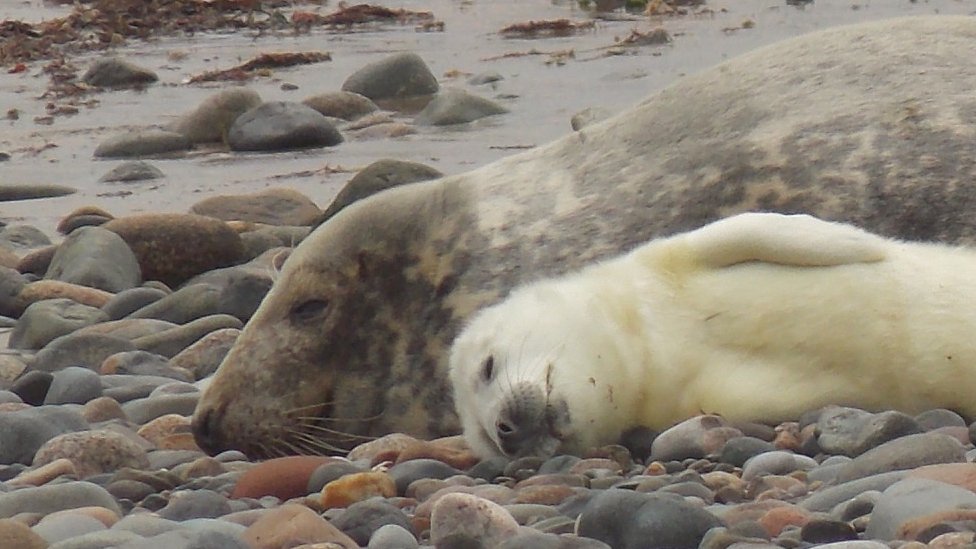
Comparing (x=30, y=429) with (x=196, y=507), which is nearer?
(x=196, y=507)

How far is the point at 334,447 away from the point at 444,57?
30.7 feet

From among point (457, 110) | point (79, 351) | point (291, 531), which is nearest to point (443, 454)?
point (291, 531)

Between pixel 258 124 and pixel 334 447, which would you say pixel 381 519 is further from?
pixel 258 124

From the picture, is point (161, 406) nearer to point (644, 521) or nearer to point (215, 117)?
point (644, 521)

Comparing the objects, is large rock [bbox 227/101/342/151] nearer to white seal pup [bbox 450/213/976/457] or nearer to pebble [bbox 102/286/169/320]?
pebble [bbox 102/286/169/320]

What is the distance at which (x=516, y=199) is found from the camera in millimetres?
5551

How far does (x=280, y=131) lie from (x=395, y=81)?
73.9 inches

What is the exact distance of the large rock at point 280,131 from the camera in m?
10.9

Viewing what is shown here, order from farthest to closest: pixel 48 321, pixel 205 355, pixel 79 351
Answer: pixel 48 321, pixel 79 351, pixel 205 355

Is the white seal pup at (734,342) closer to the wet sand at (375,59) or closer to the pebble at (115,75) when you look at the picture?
the wet sand at (375,59)

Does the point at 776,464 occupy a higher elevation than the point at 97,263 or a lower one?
higher

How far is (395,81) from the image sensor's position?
12.6 meters

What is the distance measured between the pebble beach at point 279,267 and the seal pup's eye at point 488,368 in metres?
0.19

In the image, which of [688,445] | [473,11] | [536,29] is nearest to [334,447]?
[688,445]
